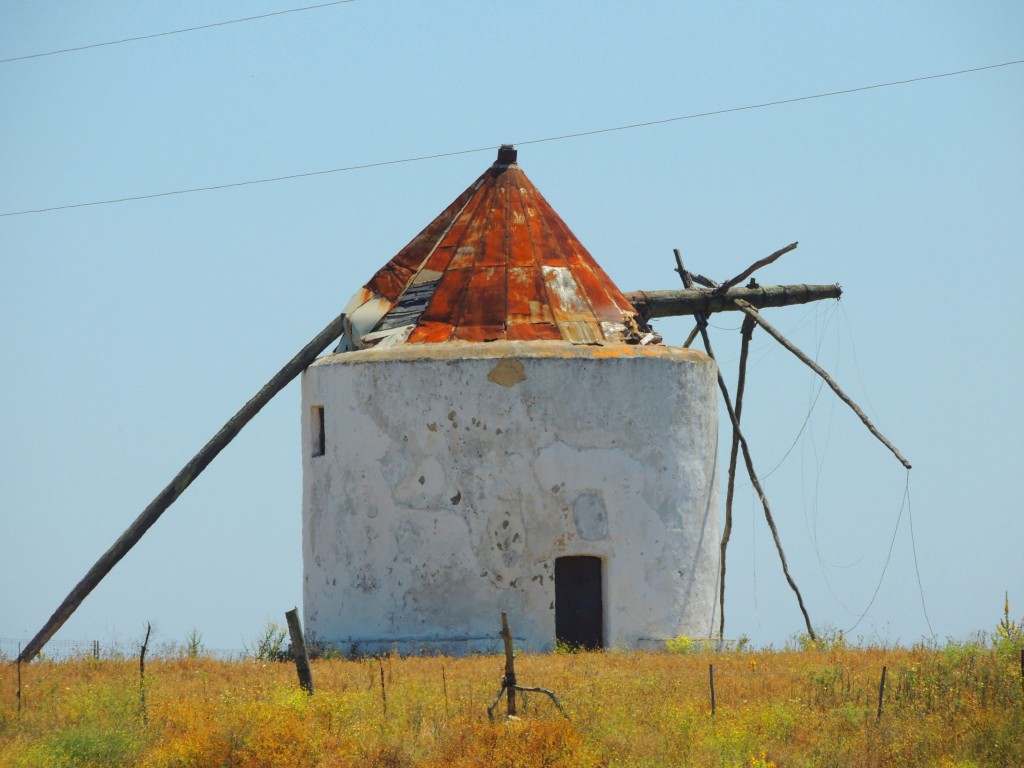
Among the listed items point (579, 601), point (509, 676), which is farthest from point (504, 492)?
point (509, 676)

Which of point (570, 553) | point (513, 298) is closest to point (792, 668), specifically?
point (570, 553)

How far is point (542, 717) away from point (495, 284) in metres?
7.68

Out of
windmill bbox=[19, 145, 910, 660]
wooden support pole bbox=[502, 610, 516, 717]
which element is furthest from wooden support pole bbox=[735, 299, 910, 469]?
wooden support pole bbox=[502, 610, 516, 717]

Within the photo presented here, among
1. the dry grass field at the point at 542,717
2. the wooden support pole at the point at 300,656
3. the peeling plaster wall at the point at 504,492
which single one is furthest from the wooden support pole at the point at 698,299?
the wooden support pole at the point at 300,656

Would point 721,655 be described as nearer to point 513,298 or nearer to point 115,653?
point 513,298

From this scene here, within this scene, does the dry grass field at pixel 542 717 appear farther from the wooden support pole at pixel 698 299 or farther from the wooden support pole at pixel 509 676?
the wooden support pole at pixel 698 299

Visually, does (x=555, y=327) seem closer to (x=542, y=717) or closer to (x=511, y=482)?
(x=511, y=482)

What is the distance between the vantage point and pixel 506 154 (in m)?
23.8

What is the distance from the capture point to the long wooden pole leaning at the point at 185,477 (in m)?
23.5

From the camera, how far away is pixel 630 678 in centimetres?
1766

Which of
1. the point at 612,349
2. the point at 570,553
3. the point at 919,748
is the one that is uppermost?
the point at 612,349

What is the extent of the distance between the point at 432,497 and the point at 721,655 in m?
3.93

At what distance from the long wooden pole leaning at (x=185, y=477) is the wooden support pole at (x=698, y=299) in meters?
4.36

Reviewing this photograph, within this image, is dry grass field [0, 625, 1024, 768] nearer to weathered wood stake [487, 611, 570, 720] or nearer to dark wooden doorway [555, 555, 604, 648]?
weathered wood stake [487, 611, 570, 720]
